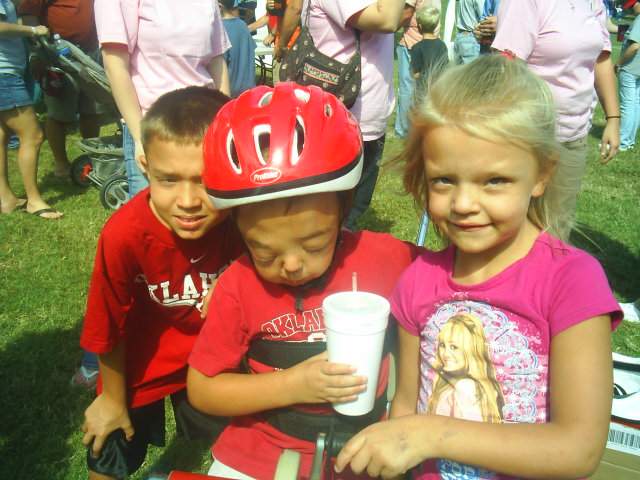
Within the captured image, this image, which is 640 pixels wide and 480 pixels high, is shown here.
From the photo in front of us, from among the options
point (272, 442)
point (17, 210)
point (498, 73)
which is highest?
point (498, 73)

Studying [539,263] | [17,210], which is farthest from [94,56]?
[539,263]

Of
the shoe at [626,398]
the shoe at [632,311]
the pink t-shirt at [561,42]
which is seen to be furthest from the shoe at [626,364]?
the shoe at [632,311]

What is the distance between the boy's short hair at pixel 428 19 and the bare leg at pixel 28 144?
551 centimetres

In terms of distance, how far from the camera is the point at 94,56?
7.77 m

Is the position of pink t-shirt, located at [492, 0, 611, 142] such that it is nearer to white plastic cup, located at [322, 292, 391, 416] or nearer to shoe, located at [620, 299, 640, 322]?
shoe, located at [620, 299, 640, 322]

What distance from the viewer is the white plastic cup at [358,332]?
151 centimetres

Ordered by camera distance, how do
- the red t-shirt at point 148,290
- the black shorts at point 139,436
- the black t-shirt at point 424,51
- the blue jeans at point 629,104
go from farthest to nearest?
the blue jeans at point 629,104, the black t-shirt at point 424,51, the black shorts at point 139,436, the red t-shirt at point 148,290

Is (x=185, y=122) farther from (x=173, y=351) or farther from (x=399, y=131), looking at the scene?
(x=399, y=131)

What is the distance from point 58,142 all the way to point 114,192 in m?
1.60

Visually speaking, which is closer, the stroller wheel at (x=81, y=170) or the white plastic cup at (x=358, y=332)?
the white plastic cup at (x=358, y=332)

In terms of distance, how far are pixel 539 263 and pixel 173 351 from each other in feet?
4.99

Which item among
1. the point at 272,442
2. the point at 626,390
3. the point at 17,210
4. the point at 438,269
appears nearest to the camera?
the point at 438,269

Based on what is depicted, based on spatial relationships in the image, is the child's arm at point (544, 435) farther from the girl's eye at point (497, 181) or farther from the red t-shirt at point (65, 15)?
the red t-shirt at point (65, 15)

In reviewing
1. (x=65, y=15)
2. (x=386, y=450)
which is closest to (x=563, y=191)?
(x=386, y=450)
